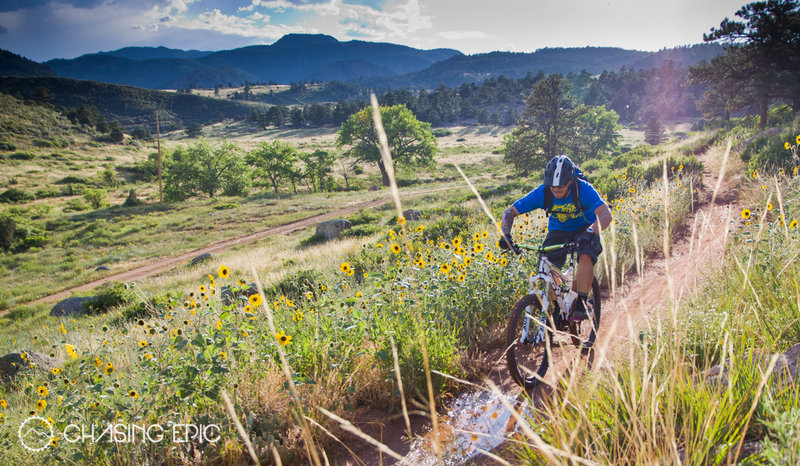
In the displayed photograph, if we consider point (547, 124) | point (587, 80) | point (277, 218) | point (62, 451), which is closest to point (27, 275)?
point (277, 218)

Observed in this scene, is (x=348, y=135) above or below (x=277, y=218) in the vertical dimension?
above

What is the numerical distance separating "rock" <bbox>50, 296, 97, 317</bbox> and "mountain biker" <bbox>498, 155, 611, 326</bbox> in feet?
56.0

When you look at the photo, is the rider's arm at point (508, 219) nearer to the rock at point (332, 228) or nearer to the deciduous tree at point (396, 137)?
the rock at point (332, 228)

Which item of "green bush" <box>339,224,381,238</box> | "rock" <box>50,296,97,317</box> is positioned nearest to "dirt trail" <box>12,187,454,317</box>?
"rock" <box>50,296,97,317</box>

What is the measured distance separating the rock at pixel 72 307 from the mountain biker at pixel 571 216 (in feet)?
A: 56.0

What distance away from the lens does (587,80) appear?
397ft

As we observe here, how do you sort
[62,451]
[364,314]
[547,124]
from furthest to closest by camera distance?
[547,124] < [364,314] < [62,451]

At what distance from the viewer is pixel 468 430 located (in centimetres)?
276

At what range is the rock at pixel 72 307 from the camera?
49.9 ft

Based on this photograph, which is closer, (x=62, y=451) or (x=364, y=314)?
(x=62, y=451)

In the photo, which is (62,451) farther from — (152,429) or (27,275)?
(27,275)

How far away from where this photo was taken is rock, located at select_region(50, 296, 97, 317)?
1521 centimetres

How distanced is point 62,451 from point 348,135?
50695mm

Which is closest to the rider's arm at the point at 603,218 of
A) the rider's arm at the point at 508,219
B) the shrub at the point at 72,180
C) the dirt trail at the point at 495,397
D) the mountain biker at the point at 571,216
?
the mountain biker at the point at 571,216
